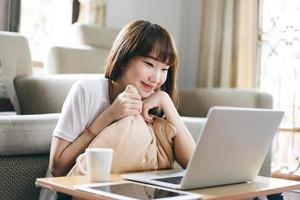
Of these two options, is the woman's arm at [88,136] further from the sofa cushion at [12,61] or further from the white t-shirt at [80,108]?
the sofa cushion at [12,61]

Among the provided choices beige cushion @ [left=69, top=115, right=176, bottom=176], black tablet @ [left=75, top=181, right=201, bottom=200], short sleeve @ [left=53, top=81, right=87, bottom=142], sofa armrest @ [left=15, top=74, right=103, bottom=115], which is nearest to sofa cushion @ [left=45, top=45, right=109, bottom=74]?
sofa armrest @ [left=15, top=74, right=103, bottom=115]

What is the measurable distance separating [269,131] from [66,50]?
5.48 ft

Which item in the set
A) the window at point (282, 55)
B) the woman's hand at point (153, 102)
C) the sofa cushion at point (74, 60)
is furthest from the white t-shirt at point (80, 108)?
the window at point (282, 55)

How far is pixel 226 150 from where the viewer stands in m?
1.08

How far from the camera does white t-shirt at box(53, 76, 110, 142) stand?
4.48ft

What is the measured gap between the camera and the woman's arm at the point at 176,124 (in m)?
1.41

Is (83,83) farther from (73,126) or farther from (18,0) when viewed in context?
(18,0)

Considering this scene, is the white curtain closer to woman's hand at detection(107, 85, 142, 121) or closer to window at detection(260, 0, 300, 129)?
window at detection(260, 0, 300, 129)

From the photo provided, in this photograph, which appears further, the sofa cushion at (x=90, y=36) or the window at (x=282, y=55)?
the window at (x=282, y=55)

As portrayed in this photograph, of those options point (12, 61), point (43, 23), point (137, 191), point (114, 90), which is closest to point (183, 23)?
point (43, 23)

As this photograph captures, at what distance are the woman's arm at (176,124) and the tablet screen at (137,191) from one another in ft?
1.25

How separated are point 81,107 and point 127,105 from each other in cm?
14

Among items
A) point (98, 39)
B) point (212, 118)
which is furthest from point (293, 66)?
point (212, 118)

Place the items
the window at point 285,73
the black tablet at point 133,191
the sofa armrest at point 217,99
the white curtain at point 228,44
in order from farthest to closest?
the white curtain at point 228,44 → the window at point 285,73 → the sofa armrest at point 217,99 → the black tablet at point 133,191
